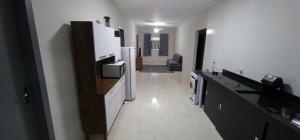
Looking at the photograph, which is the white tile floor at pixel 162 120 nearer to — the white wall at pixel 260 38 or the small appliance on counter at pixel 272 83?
the small appliance on counter at pixel 272 83

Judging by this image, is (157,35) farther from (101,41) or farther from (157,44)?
(101,41)

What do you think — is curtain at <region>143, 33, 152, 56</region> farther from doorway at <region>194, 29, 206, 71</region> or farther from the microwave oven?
the microwave oven

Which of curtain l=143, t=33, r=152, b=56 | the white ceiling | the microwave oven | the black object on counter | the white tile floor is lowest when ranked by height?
the white tile floor

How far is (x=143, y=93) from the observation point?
4.09m

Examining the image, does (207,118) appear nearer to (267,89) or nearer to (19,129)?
(267,89)

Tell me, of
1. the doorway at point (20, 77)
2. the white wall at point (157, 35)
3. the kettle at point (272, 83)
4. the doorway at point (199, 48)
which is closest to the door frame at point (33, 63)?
the doorway at point (20, 77)

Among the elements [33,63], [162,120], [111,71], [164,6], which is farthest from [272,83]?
[164,6]

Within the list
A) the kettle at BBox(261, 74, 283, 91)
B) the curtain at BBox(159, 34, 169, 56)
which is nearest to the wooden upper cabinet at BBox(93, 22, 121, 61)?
the kettle at BBox(261, 74, 283, 91)

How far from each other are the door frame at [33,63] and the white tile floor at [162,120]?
1.14 m

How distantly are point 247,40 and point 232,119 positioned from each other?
4.25ft

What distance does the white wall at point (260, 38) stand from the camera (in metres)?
1.50

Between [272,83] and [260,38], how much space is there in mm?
699

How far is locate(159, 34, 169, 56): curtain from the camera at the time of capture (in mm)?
9242

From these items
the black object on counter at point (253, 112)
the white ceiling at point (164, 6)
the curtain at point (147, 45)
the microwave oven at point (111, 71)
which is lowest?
the black object on counter at point (253, 112)
